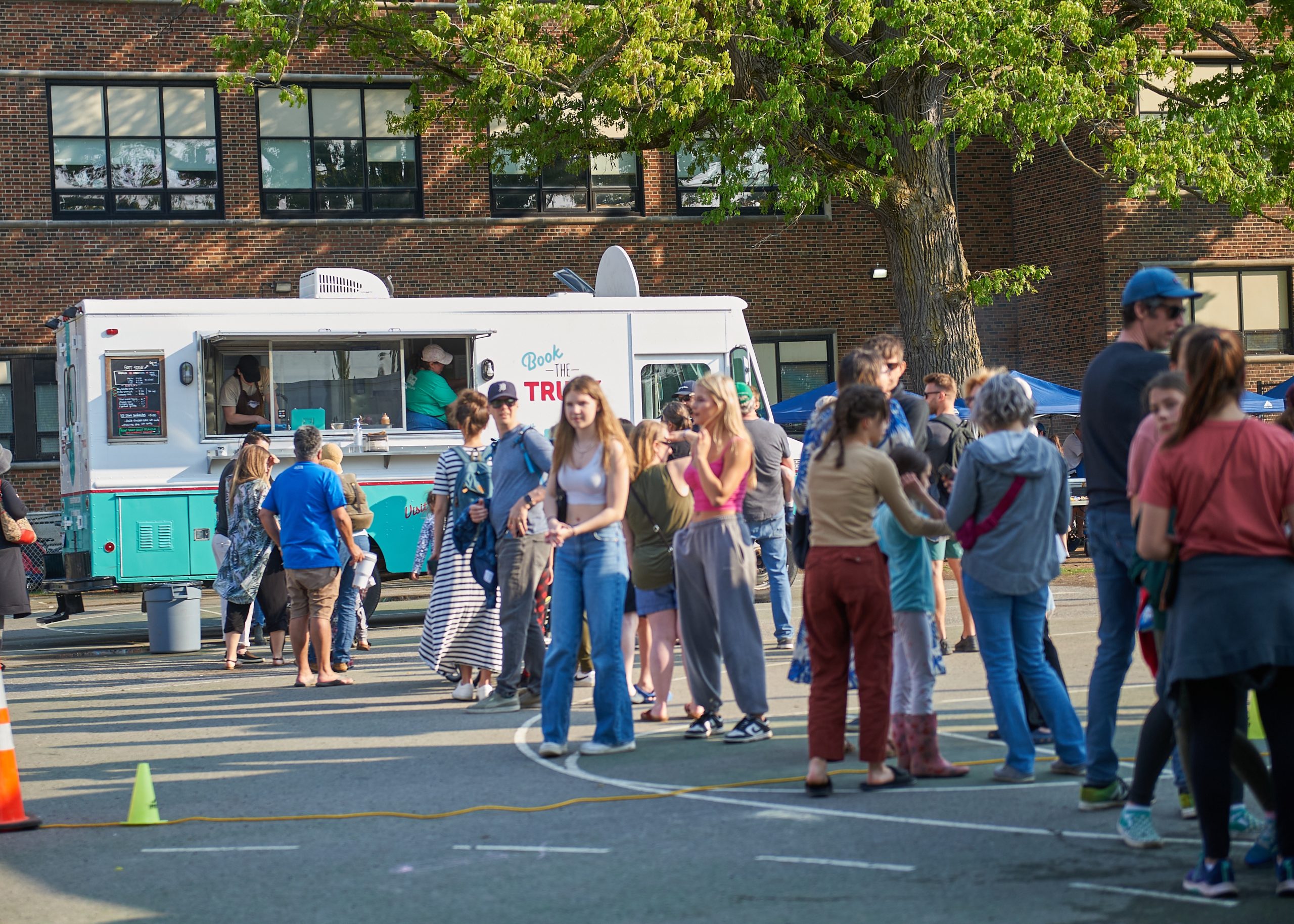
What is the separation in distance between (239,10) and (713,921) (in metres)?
16.1

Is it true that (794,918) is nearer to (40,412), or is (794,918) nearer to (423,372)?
(423,372)

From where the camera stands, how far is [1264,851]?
4980 mm

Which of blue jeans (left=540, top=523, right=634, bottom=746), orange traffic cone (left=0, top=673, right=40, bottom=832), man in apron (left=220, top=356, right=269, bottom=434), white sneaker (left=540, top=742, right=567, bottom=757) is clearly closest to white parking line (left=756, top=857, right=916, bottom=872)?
blue jeans (left=540, top=523, right=634, bottom=746)

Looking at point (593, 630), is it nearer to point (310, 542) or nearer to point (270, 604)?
point (310, 542)

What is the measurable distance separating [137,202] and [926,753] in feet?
66.3

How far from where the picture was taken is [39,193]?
2320 centimetres

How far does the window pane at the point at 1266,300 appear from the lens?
26000 millimetres

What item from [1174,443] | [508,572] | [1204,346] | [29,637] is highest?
[1204,346]

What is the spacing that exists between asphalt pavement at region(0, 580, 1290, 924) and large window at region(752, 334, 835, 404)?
17.0 meters

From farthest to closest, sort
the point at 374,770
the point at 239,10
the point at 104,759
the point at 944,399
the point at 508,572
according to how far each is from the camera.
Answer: the point at 239,10 → the point at 944,399 → the point at 508,572 → the point at 104,759 → the point at 374,770

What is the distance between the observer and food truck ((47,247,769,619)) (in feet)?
45.4


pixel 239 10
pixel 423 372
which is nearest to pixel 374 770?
pixel 423 372

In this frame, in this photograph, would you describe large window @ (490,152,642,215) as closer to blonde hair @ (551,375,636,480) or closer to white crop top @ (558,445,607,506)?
blonde hair @ (551,375,636,480)

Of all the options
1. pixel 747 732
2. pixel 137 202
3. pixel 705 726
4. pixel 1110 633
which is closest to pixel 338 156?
pixel 137 202
